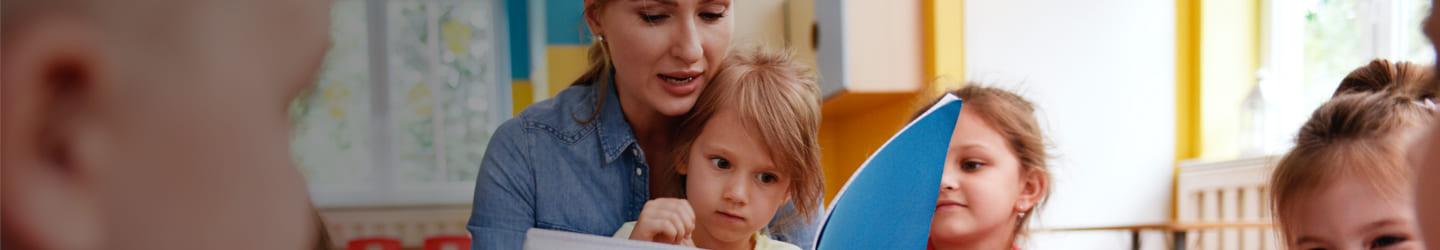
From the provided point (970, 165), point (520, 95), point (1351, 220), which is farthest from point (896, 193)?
point (1351, 220)

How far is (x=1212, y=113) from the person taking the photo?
29.5 inches

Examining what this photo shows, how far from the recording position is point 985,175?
0.60 metres

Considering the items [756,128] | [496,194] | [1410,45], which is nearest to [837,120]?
[756,128]

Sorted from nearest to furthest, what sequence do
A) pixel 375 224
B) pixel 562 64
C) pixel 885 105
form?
pixel 375 224
pixel 562 64
pixel 885 105

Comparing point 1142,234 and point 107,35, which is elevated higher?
point 107,35

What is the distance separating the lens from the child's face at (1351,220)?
0.63 metres

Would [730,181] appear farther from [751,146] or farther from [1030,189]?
[1030,189]

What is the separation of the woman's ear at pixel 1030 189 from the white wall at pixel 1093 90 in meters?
0.01

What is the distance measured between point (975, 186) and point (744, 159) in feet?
0.59

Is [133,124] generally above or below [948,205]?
above

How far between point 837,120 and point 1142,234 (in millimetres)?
344

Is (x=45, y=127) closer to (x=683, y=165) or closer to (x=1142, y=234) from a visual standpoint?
(x=683, y=165)

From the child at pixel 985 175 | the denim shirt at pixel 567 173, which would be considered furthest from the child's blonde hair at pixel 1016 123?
the denim shirt at pixel 567 173

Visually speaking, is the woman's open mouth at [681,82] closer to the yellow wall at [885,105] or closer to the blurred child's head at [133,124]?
the yellow wall at [885,105]
